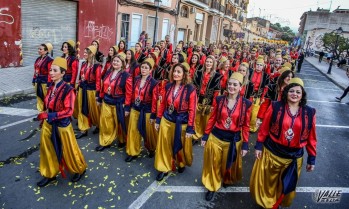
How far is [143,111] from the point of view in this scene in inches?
206

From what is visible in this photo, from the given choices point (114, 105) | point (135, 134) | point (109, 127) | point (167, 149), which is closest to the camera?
point (167, 149)

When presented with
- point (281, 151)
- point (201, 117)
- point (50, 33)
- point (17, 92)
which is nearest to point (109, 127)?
point (201, 117)

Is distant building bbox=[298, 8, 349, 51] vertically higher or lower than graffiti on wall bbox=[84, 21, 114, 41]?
higher

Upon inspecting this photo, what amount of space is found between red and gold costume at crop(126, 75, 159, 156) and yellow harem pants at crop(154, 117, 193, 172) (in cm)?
38

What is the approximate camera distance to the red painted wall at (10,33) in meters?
10.9

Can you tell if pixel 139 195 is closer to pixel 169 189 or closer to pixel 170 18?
pixel 169 189

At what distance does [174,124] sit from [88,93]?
244cm

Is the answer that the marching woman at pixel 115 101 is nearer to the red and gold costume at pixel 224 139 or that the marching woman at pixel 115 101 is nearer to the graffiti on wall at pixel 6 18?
the red and gold costume at pixel 224 139

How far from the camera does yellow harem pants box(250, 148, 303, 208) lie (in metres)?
3.93

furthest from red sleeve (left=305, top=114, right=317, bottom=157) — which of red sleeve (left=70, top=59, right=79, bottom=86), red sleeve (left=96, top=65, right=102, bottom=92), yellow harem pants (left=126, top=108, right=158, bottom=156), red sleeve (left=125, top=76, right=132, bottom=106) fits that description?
red sleeve (left=70, top=59, right=79, bottom=86)

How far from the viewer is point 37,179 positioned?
14.8 ft

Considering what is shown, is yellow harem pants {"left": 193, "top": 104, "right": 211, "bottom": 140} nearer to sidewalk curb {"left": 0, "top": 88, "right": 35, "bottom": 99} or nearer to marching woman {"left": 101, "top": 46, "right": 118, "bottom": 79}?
marching woman {"left": 101, "top": 46, "right": 118, "bottom": 79}

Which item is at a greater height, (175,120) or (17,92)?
(175,120)

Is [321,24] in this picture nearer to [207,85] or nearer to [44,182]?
[207,85]
